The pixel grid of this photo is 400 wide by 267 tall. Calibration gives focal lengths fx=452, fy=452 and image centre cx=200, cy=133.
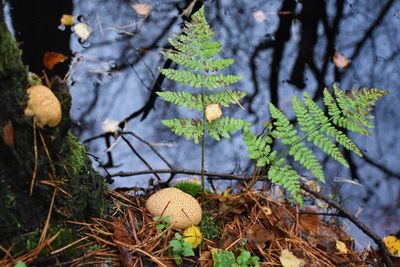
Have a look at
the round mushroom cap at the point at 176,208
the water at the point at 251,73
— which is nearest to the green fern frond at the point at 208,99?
the round mushroom cap at the point at 176,208

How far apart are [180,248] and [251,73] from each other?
2676mm

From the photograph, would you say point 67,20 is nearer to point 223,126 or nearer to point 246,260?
point 223,126

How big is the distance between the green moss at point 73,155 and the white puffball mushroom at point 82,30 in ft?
7.72

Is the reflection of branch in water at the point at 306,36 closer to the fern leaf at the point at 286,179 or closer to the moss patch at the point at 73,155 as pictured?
the fern leaf at the point at 286,179

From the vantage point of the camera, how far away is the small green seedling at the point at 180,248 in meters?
2.00

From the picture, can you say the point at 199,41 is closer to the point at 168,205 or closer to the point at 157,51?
the point at 168,205

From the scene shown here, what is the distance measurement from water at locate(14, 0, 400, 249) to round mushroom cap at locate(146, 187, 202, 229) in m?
1.21

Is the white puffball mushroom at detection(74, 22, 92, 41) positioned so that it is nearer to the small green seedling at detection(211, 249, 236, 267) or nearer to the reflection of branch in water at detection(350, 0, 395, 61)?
the reflection of branch in water at detection(350, 0, 395, 61)

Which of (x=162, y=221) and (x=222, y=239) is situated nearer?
(x=162, y=221)

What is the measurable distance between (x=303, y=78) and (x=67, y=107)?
3.08 m

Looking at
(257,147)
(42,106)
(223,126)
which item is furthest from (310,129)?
(42,106)

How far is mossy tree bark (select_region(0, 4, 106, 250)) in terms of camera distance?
5.41 ft

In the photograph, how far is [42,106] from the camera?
1.69 metres

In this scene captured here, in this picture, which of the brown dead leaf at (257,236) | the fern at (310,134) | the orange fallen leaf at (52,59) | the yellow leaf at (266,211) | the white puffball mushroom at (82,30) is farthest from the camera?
the white puffball mushroom at (82,30)
